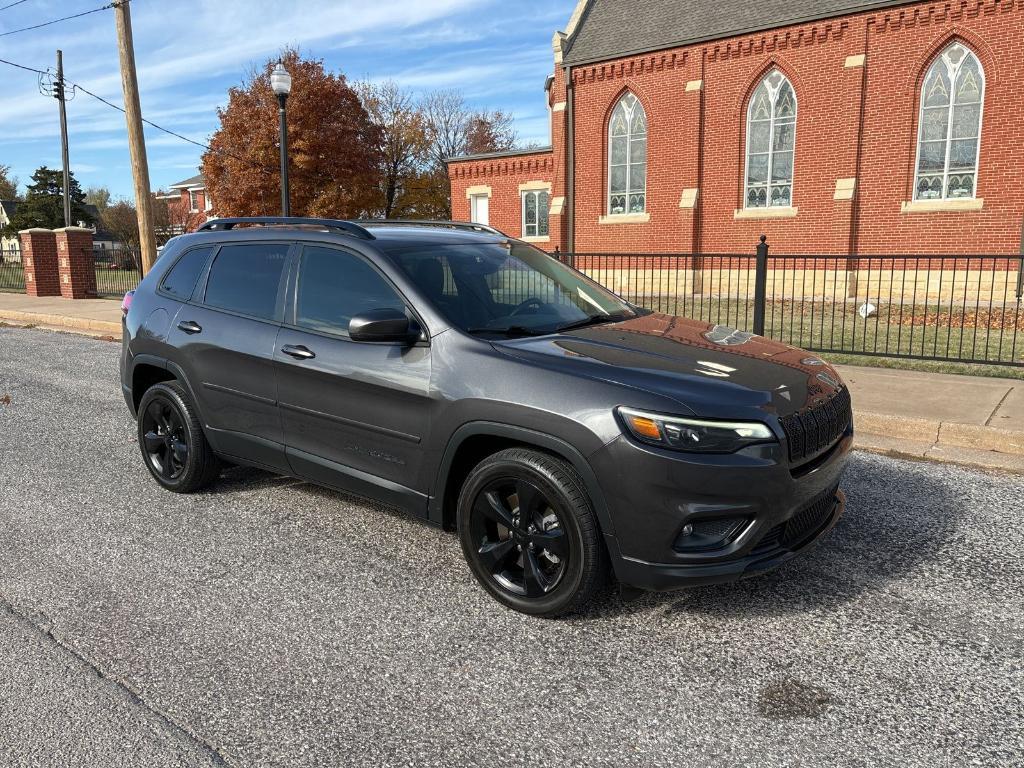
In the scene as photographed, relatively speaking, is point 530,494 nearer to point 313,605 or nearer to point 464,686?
point 464,686

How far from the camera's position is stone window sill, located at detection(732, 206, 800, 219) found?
20.0 meters

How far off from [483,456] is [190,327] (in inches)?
92.3

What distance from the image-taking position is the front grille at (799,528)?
327 cm

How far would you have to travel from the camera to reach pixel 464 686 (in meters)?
2.95

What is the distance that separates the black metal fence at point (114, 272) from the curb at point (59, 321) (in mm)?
3142

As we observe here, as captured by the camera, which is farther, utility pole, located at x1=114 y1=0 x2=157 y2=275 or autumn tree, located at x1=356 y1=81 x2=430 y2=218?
autumn tree, located at x1=356 y1=81 x2=430 y2=218

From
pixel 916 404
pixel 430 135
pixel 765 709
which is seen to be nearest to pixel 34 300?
pixel 916 404

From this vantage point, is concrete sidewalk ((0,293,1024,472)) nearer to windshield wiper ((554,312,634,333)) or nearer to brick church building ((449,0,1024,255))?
windshield wiper ((554,312,634,333))

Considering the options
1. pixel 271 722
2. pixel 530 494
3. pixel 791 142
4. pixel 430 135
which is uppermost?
pixel 430 135

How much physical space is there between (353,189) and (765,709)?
116ft

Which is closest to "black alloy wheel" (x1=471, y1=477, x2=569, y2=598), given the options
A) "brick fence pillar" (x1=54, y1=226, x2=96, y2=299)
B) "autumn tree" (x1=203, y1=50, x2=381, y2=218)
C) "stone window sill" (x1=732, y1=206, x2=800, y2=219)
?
"stone window sill" (x1=732, y1=206, x2=800, y2=219)

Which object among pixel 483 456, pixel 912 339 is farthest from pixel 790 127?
pixel 483 456

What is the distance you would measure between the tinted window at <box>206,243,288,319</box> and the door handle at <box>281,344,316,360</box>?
0.31 metres

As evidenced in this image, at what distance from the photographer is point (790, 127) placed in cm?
1997
